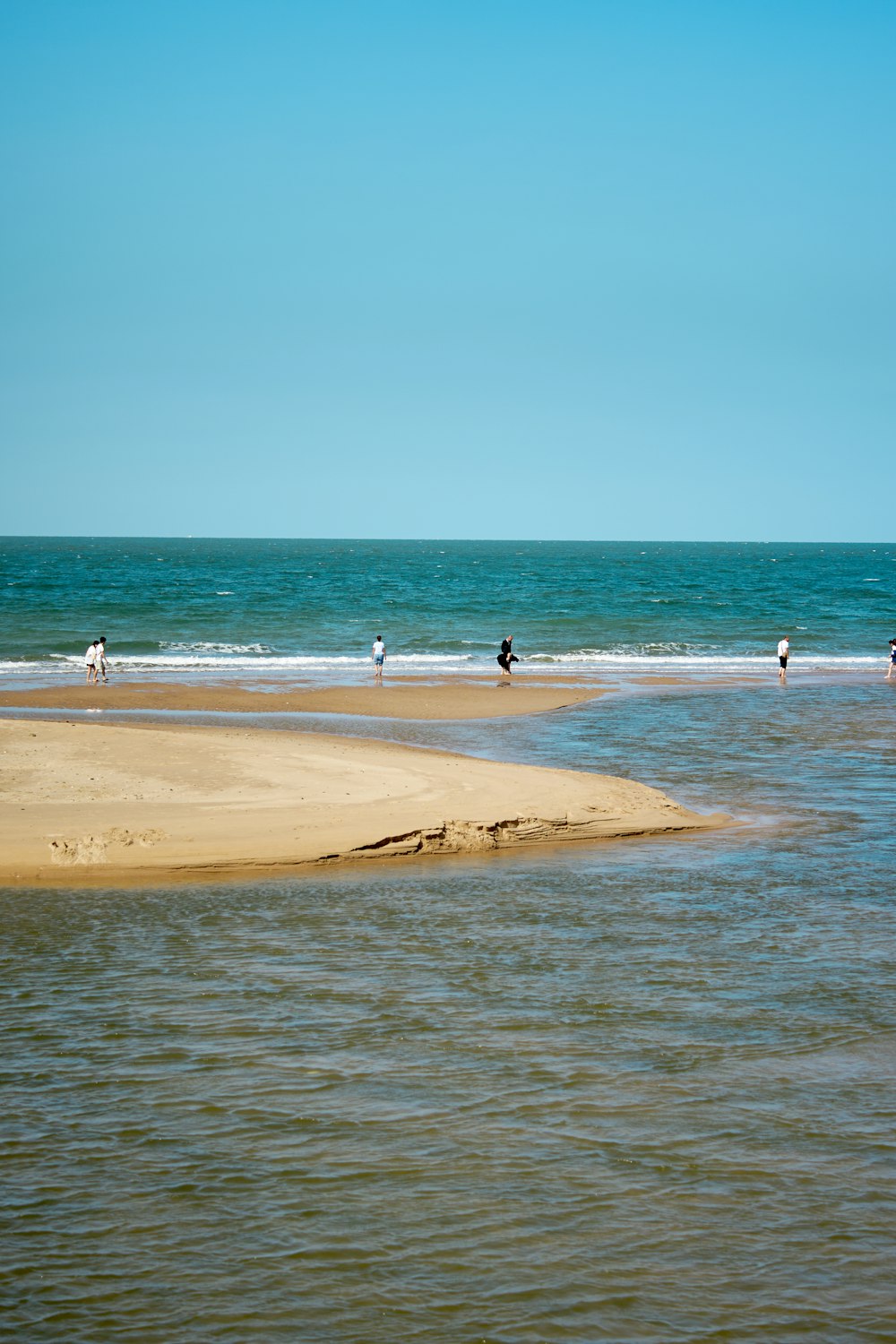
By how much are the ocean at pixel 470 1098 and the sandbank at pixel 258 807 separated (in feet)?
2.14

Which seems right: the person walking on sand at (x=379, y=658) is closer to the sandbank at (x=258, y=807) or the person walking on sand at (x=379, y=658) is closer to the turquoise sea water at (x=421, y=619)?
the turquoise sea water at (x=421, y=619)

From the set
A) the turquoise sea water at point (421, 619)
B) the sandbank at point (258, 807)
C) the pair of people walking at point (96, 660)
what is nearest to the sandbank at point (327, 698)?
the pair of people walking at point (96, 660)

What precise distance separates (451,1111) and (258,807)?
29.6 feet

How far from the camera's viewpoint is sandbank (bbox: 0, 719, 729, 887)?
1440 centimetres

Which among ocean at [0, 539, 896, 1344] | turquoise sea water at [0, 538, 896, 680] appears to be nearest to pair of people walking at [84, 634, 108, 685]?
turquoise sea water at [0, 538, 896, 680]

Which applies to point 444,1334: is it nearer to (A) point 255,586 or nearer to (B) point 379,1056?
(B) point 379,1056

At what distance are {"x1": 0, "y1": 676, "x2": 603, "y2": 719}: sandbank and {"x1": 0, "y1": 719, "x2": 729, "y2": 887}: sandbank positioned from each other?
32.2 feet

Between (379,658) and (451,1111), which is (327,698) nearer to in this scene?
(379,658)

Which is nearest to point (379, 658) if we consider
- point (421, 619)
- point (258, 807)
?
point (258, 807)

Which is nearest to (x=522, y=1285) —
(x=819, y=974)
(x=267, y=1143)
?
(x=267, y=1143)

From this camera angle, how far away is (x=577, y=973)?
34.8ft

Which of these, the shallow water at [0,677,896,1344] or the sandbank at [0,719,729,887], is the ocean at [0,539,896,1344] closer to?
the shallow water at [0,677,896,1344]

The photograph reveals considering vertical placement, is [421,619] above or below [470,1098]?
above

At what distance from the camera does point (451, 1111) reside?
7844 millimetres
